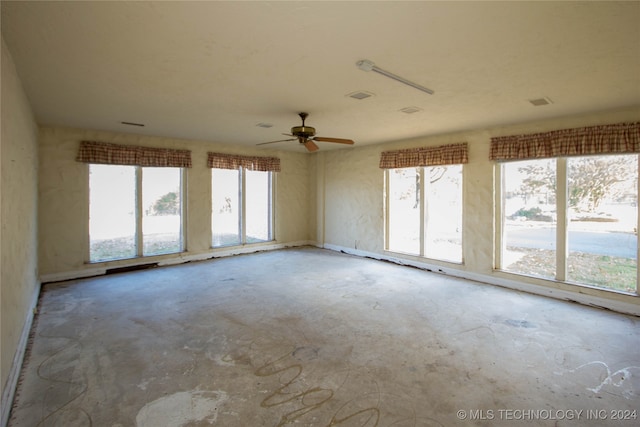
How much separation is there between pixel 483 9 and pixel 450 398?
8.13ft

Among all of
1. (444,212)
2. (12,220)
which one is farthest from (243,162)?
(12,220)

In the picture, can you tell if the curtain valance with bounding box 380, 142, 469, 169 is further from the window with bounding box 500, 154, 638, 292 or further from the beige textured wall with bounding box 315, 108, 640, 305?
the window with bounding box 500, 154, 638, 292

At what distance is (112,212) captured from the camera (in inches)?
215

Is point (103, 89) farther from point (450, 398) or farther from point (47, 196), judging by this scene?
point (450, 398)

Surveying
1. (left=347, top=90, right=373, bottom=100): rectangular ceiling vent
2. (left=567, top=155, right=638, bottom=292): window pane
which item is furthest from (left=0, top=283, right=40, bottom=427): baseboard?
(left=567, top=155, right=638, bottom=292): window pane

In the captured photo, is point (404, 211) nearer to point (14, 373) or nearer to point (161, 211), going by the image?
point (161, 211)

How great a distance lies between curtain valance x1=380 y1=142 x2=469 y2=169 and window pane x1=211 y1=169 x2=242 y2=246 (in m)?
3.31

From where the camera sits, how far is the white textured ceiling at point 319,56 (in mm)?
1853

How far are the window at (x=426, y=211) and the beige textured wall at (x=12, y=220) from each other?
5.56 m

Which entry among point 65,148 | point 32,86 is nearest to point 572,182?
point 32,86

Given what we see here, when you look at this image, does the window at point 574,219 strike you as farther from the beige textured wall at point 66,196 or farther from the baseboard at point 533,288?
the beige textured wall at point 66,196

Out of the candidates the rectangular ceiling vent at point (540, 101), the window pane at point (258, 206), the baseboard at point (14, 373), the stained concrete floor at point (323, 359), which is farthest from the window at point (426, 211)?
the baseboard at point (14, 373)

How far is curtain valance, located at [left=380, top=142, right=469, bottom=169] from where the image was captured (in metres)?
5.20

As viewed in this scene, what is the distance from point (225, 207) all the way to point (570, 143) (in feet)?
20.1
